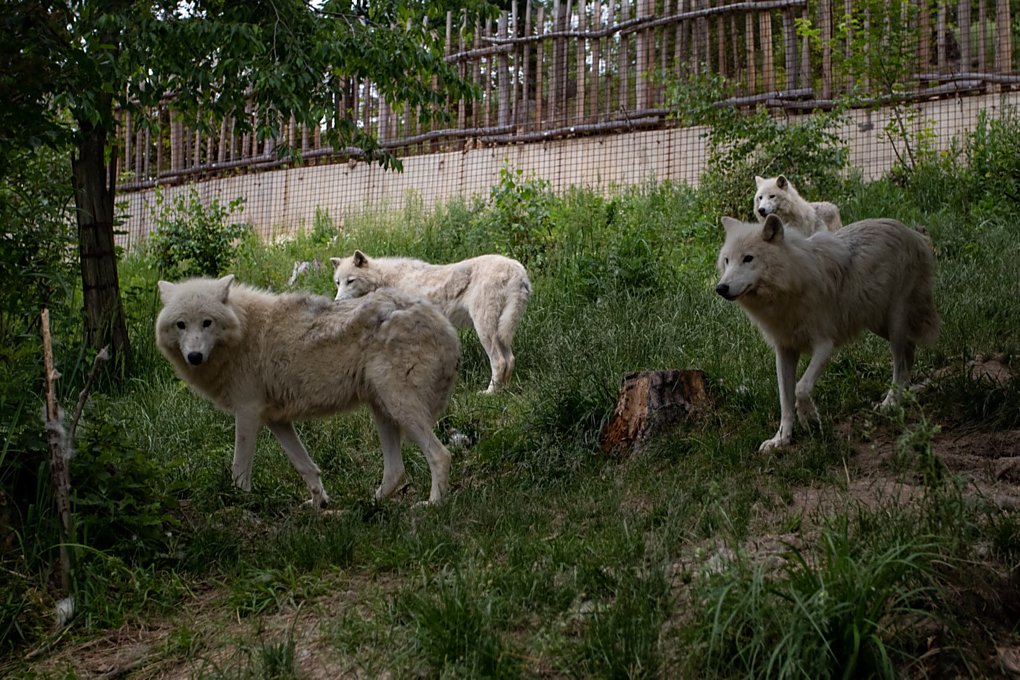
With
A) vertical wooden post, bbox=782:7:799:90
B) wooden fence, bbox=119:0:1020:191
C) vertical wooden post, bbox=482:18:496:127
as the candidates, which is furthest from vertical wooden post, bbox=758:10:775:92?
vertical wooden post, bbox=482:18:496:127

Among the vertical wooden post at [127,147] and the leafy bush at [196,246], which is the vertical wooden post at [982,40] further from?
the vertical wooden post at [127,147]

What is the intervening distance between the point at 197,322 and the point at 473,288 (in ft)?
13.6

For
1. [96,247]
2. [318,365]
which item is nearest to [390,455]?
[318,365]

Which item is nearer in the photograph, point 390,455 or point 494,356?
point 390,455

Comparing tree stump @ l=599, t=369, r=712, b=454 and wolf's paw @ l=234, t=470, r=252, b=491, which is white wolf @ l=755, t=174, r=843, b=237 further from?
wolf's paw @ l=234, t=470, r=252, b=491

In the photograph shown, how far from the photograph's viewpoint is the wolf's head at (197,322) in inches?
254

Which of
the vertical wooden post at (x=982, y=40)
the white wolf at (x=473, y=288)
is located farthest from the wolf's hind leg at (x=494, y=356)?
the vertical wooden post at (x=982, y=40)

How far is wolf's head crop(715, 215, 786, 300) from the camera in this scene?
20.3 feet

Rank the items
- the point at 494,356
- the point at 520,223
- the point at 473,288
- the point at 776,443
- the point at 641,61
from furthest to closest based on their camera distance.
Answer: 1. the point at 641,61
2. the point at 520,223
3. the point at 473,288
4. the point at 494,356
5. the point at 776,443

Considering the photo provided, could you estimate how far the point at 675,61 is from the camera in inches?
571

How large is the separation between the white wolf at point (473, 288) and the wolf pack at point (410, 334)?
2457mm

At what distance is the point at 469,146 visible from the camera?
15578 mm

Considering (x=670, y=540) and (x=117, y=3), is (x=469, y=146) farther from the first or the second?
(x=670, y=540)

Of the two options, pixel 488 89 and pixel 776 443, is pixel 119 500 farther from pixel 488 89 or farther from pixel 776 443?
pixel 488 89
